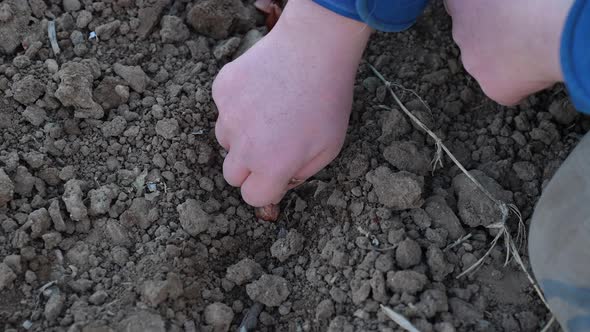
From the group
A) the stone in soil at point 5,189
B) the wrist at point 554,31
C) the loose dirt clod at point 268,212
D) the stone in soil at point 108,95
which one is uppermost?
the wrist at point 554,31

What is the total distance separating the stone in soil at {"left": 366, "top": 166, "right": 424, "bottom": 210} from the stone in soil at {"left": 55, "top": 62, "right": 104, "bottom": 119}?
1.70ft

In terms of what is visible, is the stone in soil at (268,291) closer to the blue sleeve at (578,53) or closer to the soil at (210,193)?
the soil at (210,193)

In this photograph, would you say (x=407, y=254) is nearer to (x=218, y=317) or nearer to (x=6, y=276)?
(x=218, y=317)

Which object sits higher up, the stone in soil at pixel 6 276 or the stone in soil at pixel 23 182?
the stone in soil at pixel 23 182

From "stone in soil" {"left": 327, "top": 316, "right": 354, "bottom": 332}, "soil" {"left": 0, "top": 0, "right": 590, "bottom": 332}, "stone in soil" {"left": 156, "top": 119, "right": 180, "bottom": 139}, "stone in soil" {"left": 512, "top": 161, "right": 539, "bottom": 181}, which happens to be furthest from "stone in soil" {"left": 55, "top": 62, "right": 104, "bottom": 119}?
"stone in soil" {"left": 512, "top": 161, "right": 539, "bottom": 181}

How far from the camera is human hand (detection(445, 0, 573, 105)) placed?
1096 millimetres

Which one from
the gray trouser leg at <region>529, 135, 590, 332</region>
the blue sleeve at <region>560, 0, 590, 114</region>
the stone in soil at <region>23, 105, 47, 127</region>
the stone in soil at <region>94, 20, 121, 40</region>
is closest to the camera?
the blue sleeve at <region>560, 0, 590, 114</region>

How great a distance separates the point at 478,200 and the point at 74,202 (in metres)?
0.67

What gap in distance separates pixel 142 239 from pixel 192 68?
373 mm

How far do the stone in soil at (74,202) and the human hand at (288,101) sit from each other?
243 mm

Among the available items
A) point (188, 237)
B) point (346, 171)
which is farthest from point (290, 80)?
point (188, 237)

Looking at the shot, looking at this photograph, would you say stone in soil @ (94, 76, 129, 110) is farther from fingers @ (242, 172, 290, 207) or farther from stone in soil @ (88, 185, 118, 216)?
fingers @ (242, 172, 290, 207)

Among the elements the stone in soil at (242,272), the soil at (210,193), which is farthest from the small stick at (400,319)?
the stone in soil at (242,272)

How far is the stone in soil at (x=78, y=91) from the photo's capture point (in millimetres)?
1336
